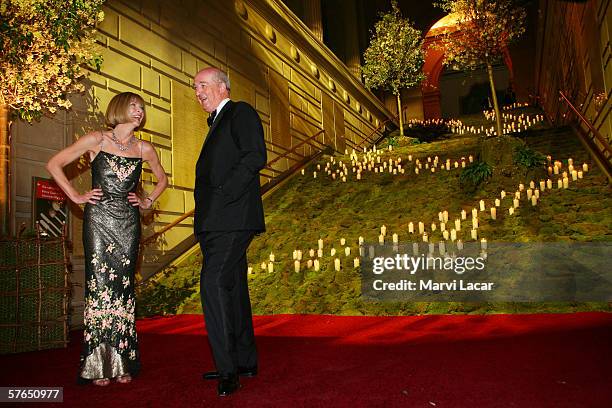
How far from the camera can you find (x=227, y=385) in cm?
244

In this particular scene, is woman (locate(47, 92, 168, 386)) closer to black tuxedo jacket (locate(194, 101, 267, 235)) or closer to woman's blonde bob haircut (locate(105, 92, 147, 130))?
woman's blonde bob haircut (locate(105, 92, 147, 130))

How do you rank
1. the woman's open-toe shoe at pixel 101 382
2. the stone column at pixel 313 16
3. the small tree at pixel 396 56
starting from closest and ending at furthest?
the woman's open-toe shoe at pixel 101 382 < the small tree at pixel 396 56 < the stone column at pixel 313 16

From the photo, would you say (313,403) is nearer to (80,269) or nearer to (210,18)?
(80,269)

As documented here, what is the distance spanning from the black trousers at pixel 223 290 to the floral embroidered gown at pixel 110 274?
61cm

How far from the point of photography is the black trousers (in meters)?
2.50

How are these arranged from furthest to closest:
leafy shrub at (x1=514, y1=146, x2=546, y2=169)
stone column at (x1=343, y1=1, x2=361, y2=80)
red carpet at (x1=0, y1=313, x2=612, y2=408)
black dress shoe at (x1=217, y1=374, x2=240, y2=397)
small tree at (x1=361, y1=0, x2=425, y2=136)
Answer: stone column at (x1=343, y1=1, x2=361, y2=80) → small tree at (x1=361, y1=0, x2=425, y2=136) → leafy shrub at (x1=514, y1=146, x2=546, y2=169) → black dress shoe at (x1=217, y1=374, x2=240, y2=397) → red carpet at (x1=0, y1=313, x2=612, y2=408)

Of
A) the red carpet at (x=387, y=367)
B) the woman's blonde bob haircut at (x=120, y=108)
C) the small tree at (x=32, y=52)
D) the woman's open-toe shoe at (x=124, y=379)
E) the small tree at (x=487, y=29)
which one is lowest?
the red carpet at (x=387, y=367)

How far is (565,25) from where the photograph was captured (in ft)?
42.2

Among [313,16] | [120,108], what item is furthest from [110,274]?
[313,16]

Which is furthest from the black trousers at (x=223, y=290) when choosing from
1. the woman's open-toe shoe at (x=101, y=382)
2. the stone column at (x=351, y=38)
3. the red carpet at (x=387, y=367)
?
the stone column at (x=351, y=38)

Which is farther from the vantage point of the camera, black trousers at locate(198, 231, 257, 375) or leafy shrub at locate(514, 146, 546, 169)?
leafy shrub at locate(514, 146, 546, 169)

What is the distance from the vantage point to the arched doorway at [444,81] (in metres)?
29.5

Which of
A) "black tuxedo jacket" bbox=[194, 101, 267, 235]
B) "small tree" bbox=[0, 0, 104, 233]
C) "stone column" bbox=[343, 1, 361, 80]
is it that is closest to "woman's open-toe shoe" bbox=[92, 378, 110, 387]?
"black tuxedo jacket" bbox=[194, 101, 267, 235]

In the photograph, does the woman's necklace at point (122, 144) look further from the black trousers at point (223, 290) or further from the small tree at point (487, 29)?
the small tree at point (487, 29)
